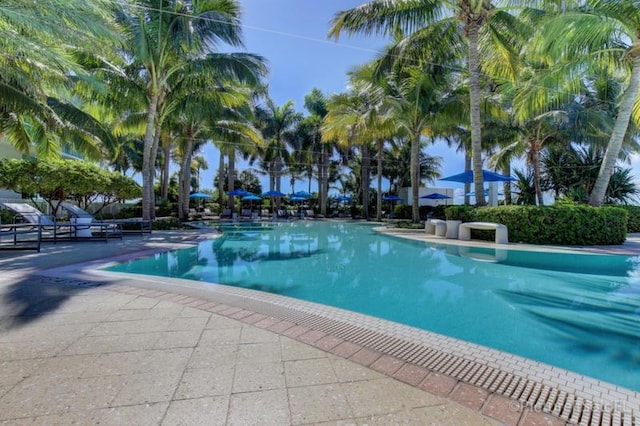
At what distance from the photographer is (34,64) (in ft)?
25.7

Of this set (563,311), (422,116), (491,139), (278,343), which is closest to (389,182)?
(491,139)

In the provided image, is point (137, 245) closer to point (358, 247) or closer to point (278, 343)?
point (358, 247)

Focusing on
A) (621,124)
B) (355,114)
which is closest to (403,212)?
(355,114)

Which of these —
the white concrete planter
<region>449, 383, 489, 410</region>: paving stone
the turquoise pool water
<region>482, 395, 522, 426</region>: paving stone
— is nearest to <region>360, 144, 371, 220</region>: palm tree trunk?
the white concrete planter

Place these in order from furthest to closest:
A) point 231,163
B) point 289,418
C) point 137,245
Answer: point 231,163 < point 137,245 < point 289,418

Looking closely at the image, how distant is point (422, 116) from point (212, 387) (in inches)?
611

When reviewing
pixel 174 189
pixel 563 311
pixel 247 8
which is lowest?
pixel 563 311

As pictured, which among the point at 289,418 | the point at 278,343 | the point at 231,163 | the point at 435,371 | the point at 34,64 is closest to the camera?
the point at 289,418

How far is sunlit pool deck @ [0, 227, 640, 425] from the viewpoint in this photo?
1918mm

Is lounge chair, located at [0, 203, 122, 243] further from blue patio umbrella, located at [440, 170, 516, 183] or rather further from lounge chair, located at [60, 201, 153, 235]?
blue patio umbrella, located at [440, 170, 516, 183]

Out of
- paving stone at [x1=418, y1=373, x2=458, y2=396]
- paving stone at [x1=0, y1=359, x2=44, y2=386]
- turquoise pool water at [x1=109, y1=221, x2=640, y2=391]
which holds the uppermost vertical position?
paving stone at [x1=0, y1=359, x2=44, y2=386]

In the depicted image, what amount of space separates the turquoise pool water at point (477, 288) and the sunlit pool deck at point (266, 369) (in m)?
0.82

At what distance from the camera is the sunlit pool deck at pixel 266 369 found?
1918 millimetres

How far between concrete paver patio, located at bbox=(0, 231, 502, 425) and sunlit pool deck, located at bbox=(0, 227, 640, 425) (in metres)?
0.01
